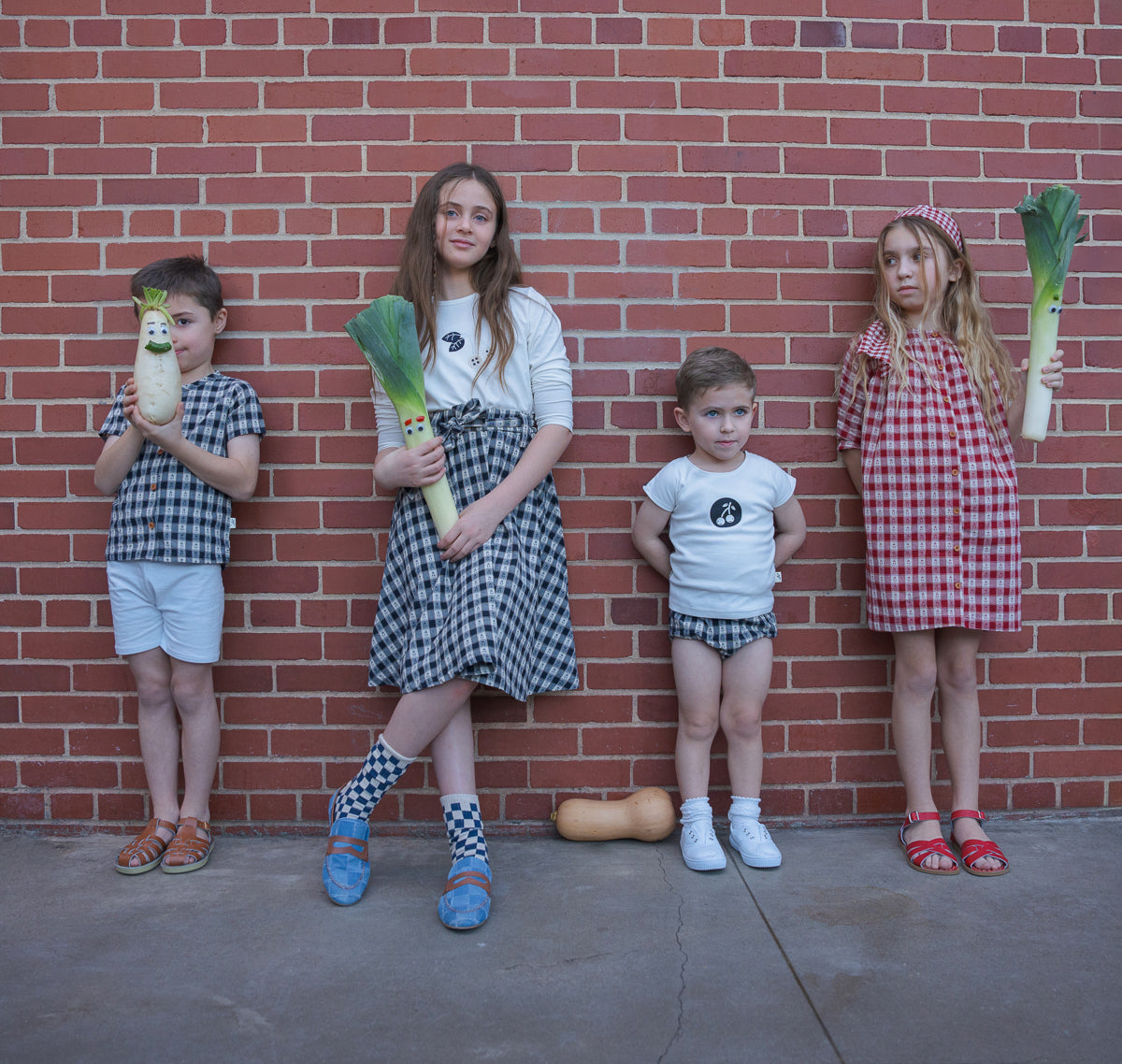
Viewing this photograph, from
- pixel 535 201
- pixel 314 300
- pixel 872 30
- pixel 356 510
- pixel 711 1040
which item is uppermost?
pixel 872 30

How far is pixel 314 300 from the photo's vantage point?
319 centimetres

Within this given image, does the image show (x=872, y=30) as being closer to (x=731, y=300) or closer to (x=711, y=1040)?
(x=731, y=300)

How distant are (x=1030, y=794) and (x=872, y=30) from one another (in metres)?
2.60

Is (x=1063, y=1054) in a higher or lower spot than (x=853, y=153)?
lower

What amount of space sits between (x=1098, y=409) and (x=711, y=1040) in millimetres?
2445

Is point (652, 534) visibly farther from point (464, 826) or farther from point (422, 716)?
point (464, 826)

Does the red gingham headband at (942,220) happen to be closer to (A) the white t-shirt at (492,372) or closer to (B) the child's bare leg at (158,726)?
(A) the white t-shirt at (492,372)

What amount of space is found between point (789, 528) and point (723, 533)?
269mm

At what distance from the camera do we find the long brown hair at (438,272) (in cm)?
294

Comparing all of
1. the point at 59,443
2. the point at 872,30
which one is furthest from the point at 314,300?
the point at 872,30

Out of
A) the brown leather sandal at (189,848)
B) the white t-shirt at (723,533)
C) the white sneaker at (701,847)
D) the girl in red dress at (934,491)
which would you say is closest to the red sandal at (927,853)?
the girl in red dress at (934,491)

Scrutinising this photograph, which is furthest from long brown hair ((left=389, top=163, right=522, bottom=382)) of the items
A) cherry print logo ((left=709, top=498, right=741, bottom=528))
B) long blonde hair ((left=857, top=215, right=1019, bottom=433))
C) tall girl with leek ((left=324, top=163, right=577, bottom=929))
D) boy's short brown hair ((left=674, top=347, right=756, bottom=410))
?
long blonde hair ((left=857, top=215, right=1019, bottom=433))

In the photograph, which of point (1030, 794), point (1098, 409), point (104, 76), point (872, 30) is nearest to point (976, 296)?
point (1098, 409)

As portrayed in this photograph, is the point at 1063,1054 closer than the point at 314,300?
Yes
